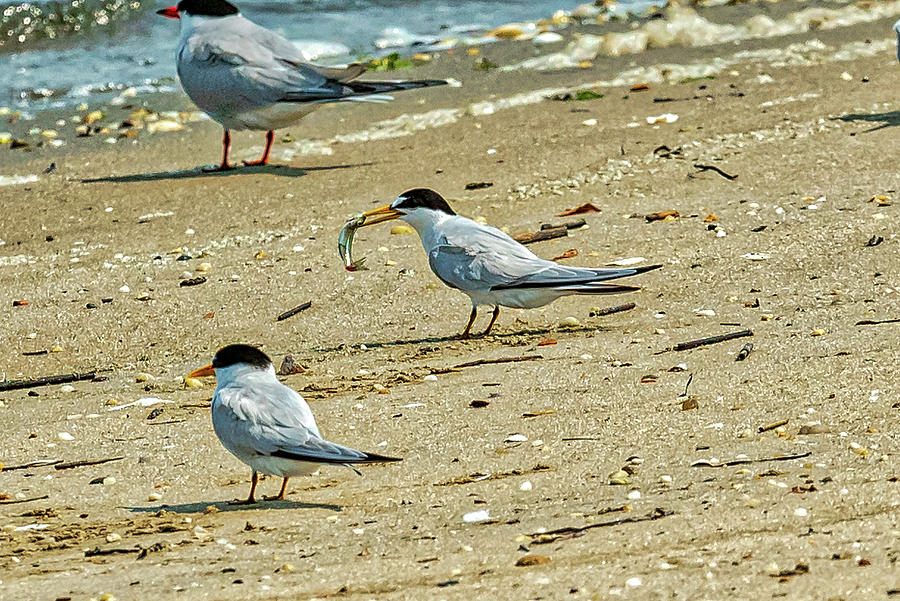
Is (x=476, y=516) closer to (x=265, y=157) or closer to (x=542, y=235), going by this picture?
(x=542, y=235)

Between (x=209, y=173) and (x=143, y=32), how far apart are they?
173 inches

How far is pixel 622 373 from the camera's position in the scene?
4477 millimetres

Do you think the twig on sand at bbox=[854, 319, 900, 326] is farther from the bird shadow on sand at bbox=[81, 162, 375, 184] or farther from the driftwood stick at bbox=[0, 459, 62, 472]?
the bird shadow on sand at bbox=[81, 162, 375, 184]

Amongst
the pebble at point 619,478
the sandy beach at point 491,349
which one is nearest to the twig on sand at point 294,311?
the sandy beach at point 491,349

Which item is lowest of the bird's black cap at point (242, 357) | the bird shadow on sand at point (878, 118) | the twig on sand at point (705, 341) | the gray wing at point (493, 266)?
the twig on sand at point (705, 341)

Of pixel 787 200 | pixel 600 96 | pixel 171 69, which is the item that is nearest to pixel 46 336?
pixel 787 200

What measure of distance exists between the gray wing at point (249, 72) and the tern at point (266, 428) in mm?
4361

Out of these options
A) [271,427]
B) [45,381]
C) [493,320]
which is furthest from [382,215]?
[271,427]

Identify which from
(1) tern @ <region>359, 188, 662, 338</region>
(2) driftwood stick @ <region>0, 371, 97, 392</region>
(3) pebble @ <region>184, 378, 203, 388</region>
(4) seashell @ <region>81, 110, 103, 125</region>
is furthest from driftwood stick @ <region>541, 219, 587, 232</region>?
(4) seashell @ <region>81, 110, 103, 125</region>

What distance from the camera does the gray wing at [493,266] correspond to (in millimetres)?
4945

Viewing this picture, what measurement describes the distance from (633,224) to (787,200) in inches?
28.7

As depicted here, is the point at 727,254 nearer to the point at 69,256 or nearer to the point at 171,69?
the point at 69,256

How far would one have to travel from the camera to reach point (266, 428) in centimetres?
360

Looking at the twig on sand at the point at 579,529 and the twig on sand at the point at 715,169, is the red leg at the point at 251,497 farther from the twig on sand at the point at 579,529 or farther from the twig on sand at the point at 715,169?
the twig on sand at the point at 715,169
